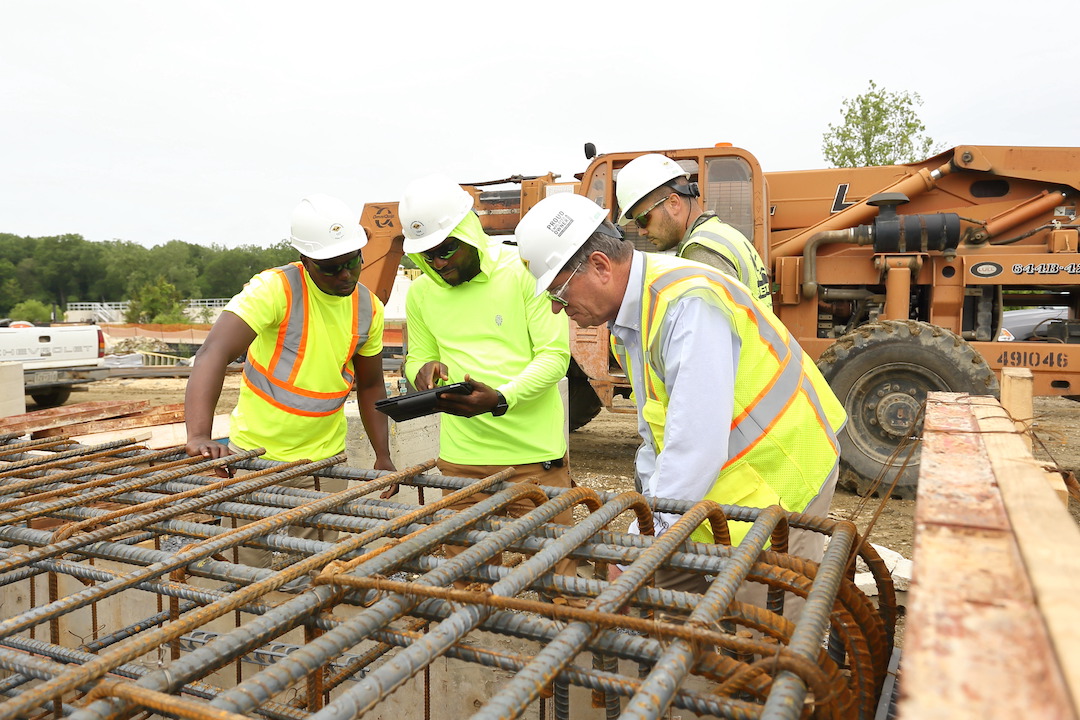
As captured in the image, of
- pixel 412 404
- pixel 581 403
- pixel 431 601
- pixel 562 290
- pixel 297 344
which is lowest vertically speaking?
pixel 581 403

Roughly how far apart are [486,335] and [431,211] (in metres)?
0.58

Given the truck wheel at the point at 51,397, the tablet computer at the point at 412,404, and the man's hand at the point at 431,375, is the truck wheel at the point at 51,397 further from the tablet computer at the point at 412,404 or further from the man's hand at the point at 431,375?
the tablet computer at the point at 412,404

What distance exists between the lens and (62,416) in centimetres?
465

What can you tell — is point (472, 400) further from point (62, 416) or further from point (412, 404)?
point (62, 416)

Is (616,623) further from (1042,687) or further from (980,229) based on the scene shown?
(980,229)

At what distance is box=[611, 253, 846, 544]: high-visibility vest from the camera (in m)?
2.09

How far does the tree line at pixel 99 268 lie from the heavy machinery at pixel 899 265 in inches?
2866

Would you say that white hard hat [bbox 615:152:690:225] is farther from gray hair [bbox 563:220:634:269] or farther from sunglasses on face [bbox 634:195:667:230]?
gray hair [bbox 563:220:634:269]

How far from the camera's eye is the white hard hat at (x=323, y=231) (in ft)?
10.4

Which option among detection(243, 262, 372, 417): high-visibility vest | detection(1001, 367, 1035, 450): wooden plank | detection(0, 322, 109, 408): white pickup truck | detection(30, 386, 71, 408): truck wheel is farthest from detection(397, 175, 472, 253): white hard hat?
detection(30, 386, 71, 408): truck wheel

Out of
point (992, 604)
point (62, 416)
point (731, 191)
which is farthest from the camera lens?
point (731, 191)

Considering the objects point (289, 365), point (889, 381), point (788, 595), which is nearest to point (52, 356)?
point (289, 365)

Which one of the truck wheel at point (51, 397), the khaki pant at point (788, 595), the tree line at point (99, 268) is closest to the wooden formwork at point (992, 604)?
the khaki pant at point (788, 595)

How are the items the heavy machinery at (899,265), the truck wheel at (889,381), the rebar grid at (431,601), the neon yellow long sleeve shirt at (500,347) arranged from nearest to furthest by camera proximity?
the rebar grid at (431,601), the neon yellow long sleeve shirt at (500,347), the truck wheel at (889,381), the heavy machinery at (899,265)
